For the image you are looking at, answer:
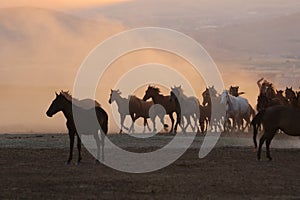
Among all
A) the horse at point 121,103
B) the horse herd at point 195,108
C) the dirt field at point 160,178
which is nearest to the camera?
the dirt field at point 160,178

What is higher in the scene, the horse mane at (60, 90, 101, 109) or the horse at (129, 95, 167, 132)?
the horse at (129, 95, 167, 132)

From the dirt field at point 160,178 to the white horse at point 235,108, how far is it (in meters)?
13.8

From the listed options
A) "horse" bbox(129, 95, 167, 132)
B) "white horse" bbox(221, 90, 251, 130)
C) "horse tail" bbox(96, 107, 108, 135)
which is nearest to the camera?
"horse tail" bbox(96, 107, 108, 135)

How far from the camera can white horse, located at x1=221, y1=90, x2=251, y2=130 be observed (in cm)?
3997

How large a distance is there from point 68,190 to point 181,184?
8.51ft

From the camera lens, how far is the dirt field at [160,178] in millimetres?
16109

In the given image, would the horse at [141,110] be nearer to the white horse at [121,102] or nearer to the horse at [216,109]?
the white horse at [121,102]

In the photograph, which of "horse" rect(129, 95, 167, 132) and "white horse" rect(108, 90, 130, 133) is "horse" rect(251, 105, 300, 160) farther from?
"white horse" rect(108, 90, 130, 133)

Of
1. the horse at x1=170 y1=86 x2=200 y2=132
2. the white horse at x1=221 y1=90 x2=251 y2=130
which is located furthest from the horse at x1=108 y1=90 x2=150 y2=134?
the white horse at x1=221 y1=90 x2=251 y2=130

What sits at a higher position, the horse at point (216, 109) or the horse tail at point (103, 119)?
the horse at point (216, 109)

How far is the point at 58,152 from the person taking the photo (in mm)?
25844

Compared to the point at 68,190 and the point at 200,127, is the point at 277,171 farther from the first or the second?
the point at 200,127

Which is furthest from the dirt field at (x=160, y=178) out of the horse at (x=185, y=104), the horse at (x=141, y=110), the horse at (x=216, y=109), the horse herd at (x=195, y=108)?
the horse at (x=216, y=109)

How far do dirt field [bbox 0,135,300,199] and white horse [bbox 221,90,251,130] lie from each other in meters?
13.8
